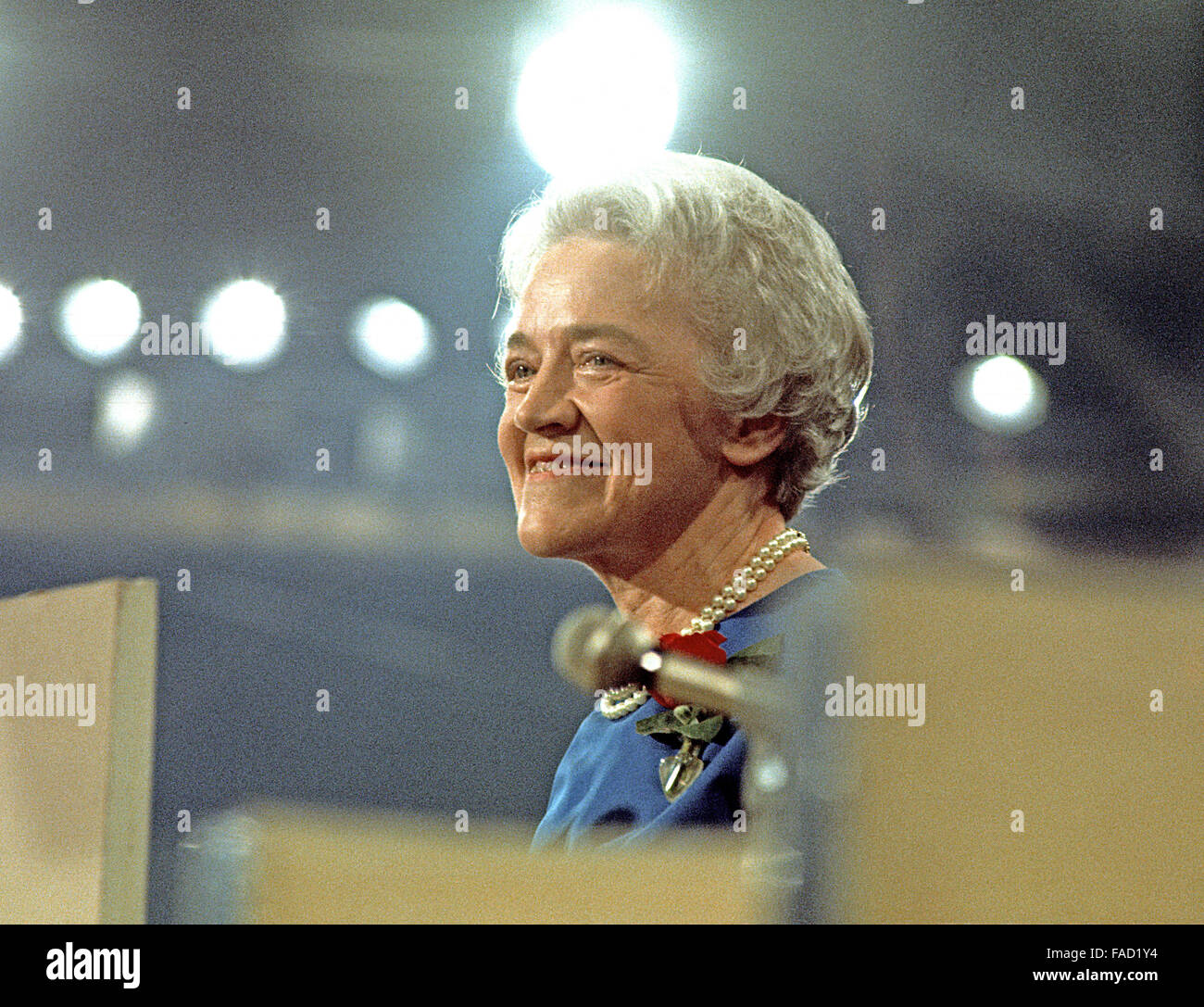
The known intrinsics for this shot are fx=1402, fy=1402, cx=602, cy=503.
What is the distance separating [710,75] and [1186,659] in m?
1.29

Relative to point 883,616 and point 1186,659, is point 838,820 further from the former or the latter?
point 1186,659

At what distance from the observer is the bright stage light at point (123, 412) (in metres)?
1.91

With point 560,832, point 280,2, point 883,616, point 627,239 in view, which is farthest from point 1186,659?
point 280,2

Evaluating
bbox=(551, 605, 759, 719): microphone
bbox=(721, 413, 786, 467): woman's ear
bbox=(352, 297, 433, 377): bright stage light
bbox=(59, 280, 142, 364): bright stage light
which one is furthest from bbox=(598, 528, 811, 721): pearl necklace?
bbox=(59, 280, 142, 364): bright stage light

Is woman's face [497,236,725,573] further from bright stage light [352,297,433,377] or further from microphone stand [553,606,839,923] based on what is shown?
microphone stand [553,606,839,923]

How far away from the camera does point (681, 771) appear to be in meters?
1.47

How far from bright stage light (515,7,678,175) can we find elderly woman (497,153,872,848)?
0.13 metres

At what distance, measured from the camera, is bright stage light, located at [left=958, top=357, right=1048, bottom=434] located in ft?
5.99

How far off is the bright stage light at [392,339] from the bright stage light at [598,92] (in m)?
0.28

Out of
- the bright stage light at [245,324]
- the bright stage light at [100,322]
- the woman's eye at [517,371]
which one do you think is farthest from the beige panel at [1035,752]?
the bright stage light at [100,322]

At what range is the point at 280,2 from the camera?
1984 mm

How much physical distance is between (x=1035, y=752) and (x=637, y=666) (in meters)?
0.25

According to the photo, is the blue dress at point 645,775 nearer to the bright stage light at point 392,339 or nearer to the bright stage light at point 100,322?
the bright stage light at point 392,339

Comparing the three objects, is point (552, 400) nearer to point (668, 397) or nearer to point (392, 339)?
point (668, 397)
